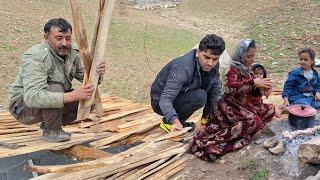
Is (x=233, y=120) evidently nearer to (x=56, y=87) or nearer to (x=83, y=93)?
(x=83, y=93)

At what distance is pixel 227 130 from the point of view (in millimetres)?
3791

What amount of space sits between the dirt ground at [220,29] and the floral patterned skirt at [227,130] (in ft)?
0.23

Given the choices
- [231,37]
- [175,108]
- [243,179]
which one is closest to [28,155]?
[175,108]

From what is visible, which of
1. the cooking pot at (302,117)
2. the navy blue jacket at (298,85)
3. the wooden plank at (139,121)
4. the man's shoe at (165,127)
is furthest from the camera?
the navy blue jacket at (298,85)

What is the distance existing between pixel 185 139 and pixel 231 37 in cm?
927

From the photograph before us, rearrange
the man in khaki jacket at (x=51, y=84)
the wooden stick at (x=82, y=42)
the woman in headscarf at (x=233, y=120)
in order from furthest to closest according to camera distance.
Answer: the woman in headscarf at (x=233, y=120)
the man in khaki jacket at (x=51, y=84)
the wooden stick at (x=82, y=42)

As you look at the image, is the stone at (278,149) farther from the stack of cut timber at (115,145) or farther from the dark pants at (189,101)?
the dark pants at (189,101)

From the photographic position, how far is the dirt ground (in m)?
3.58

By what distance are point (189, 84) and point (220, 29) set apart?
10.3m

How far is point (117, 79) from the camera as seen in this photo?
28.2 feet

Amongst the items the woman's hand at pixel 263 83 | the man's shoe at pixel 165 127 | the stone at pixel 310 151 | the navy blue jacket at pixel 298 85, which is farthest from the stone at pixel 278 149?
the navy blue jacket at pixel 298 85

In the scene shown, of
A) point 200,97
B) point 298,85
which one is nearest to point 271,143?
point 200,97

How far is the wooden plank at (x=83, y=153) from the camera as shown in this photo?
3860 millimetres

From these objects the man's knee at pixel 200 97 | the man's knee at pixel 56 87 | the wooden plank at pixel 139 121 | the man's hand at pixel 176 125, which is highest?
the man's knee at pixel 56 87
